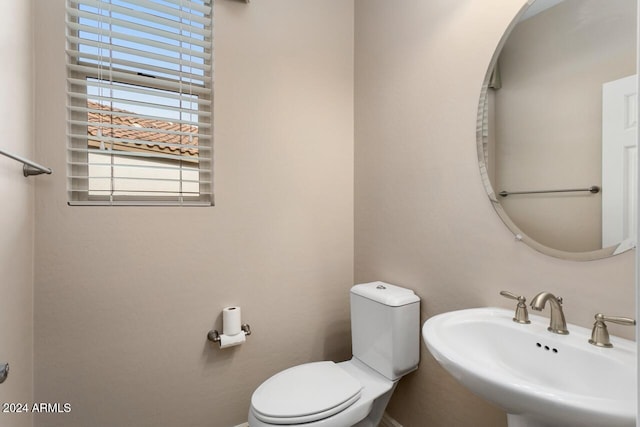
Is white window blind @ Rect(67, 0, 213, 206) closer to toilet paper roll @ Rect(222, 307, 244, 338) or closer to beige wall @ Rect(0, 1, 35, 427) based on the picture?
beige wall @ Rect(0, 1, 35, 427)

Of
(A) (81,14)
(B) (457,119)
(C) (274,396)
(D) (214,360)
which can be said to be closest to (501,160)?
(B) (457,119)

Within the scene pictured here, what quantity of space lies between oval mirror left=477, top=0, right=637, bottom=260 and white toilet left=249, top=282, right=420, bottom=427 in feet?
2.01

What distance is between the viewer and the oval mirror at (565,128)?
34.5 inches

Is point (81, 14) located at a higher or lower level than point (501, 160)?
Result: higher

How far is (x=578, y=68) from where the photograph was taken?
3.17 ft

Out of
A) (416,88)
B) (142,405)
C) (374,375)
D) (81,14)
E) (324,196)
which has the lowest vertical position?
(142,405)

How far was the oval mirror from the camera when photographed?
0.88 m

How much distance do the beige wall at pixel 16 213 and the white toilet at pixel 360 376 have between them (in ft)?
2.62

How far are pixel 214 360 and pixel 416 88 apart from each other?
1.63 m

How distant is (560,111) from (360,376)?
129 cm

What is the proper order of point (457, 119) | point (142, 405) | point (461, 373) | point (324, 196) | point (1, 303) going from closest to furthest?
1. point (461, 373)
2. point (1, 303)
3. point (457, 119)
4. point (142, 405)
5. point (324, 196)

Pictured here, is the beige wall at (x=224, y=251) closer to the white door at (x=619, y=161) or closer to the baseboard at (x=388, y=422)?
the baseboard at (x=388, y=422)

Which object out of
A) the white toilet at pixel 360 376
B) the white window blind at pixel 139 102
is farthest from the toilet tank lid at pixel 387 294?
the white window blind at pixel 139 102

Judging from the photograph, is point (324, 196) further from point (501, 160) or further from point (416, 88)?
point (501, 160)
